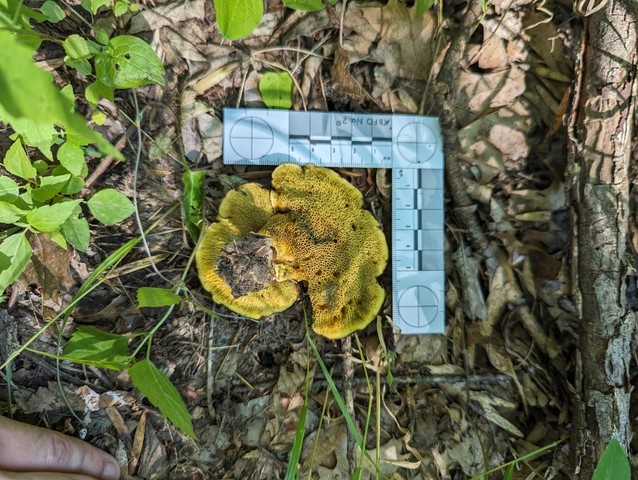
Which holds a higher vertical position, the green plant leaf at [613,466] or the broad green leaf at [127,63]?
the broad green leaf at [127,63]

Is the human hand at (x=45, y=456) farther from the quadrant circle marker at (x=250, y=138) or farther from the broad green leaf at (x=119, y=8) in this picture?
the broad green leaf at (x=119, y=8)

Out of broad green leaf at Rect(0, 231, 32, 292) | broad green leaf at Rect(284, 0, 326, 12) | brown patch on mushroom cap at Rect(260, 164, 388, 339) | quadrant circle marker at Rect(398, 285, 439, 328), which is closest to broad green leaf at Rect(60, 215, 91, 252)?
broad green leaf at Rect(0, 231, 32, 292)

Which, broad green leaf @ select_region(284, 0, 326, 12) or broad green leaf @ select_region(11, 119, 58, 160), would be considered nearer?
broad green leaf @ select_region(11, 119, 58, 160)

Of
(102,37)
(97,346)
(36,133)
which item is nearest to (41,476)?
(97,346)

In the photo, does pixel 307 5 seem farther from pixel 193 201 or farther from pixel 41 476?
pixel 41 476

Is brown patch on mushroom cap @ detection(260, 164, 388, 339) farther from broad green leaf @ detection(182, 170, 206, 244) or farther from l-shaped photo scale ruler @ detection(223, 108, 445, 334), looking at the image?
broad green leaf @ detection(182, 170, 206, 244)

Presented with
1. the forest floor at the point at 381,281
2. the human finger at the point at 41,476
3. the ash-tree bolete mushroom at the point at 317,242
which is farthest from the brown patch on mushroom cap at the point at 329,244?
the human finger at the point at 41,476
